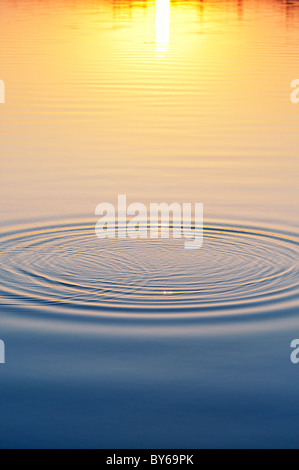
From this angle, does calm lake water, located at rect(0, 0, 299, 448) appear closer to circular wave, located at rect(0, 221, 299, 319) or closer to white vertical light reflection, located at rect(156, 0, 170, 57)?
circular wave, located at rect(0, 221, 299, 319)

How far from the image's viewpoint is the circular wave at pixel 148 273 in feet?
25.5

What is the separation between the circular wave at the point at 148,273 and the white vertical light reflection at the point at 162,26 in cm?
2184

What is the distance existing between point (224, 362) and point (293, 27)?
1523 inches

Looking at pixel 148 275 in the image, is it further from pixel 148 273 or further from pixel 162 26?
pixel 162 26

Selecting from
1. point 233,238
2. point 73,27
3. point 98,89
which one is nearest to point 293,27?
point 73,27

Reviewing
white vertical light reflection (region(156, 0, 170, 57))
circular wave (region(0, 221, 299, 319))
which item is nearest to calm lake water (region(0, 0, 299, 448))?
circular wave (region(0, 221, 299, 319))

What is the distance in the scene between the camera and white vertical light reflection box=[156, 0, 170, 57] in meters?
Answer: 33.2

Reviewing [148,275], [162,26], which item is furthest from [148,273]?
[162,26]

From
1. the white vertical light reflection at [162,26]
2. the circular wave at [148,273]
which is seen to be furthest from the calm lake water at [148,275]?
the white vertical light reflection at [162,26]

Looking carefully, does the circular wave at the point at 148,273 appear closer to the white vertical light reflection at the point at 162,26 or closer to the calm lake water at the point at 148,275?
the calm lake water at the point at 148,275

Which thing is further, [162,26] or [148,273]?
[162,26]

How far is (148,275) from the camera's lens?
8500mm

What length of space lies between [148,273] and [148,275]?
2.3 inches

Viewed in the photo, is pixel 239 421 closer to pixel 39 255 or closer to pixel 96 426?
pixel 96 426
